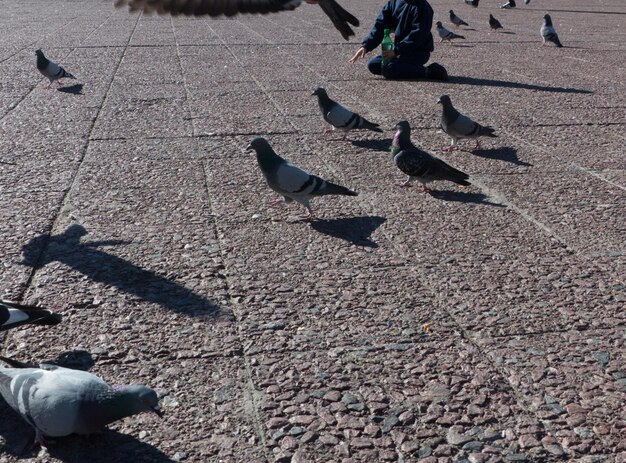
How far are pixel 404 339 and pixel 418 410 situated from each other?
1.81 feet

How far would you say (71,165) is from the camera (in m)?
6.02

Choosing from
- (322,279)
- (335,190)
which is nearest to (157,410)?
(322,279)

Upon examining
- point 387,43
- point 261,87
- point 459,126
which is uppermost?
point 387,43

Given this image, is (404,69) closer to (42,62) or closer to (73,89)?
(73,89)

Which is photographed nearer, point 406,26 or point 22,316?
point 22,316

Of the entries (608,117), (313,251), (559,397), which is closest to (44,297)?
(313,251)

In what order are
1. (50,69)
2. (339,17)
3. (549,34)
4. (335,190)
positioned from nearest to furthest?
1. (339,17)
2. (335,190)
3. (50,69)
4. (549,34)

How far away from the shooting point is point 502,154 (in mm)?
6477

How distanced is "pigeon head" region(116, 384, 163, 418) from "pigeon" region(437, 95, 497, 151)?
4353mm

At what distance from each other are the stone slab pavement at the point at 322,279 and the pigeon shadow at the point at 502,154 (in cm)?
5

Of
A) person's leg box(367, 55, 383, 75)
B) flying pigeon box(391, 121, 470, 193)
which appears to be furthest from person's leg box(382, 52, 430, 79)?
flying pigeon box(391, 121, 470, 193)

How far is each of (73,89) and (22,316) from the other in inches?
262

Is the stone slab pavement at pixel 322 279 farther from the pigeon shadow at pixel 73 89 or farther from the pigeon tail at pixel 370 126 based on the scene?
the pigeon shadow at pixel 73 89

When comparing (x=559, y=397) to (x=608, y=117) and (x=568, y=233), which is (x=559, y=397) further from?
(x=608, y=117)
